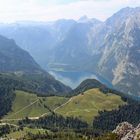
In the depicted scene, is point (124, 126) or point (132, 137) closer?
point (132, 137)

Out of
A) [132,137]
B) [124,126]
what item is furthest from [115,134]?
[132,137]

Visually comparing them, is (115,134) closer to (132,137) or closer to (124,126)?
(124,126)

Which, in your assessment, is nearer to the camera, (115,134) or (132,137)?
(132,137)
